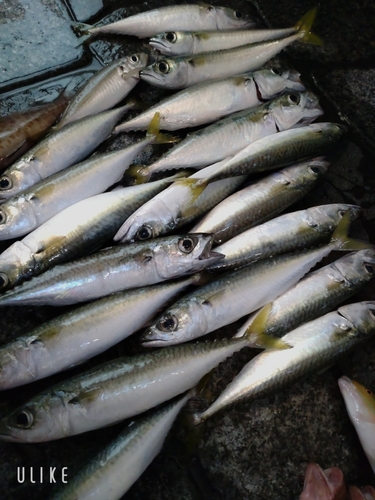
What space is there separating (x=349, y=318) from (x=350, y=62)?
6.71 feet

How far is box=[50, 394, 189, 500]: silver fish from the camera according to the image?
7.05ft

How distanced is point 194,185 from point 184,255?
0.47 m

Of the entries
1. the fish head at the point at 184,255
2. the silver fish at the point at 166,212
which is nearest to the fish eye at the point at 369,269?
the fish head at the point at 184,255

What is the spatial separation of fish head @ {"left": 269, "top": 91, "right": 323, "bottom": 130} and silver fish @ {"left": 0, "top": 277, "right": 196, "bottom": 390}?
1.25 meters

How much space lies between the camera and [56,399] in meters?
2.18

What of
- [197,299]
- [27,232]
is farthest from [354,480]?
[27,232]

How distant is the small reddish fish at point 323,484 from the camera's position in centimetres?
233

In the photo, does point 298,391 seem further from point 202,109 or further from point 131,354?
point 202,109

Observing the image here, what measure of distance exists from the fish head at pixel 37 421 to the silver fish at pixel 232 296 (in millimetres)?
542

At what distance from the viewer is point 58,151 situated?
2717 millimetres

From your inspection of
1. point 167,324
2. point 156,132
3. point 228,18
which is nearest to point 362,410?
point 167,324

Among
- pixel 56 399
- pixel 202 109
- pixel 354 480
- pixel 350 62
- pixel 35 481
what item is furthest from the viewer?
pixel 350 62

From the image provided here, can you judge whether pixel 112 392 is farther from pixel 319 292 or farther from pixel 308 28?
pixel 308 28

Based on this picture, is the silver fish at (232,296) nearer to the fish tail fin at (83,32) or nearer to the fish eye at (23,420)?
the fish eye at (23,420)
